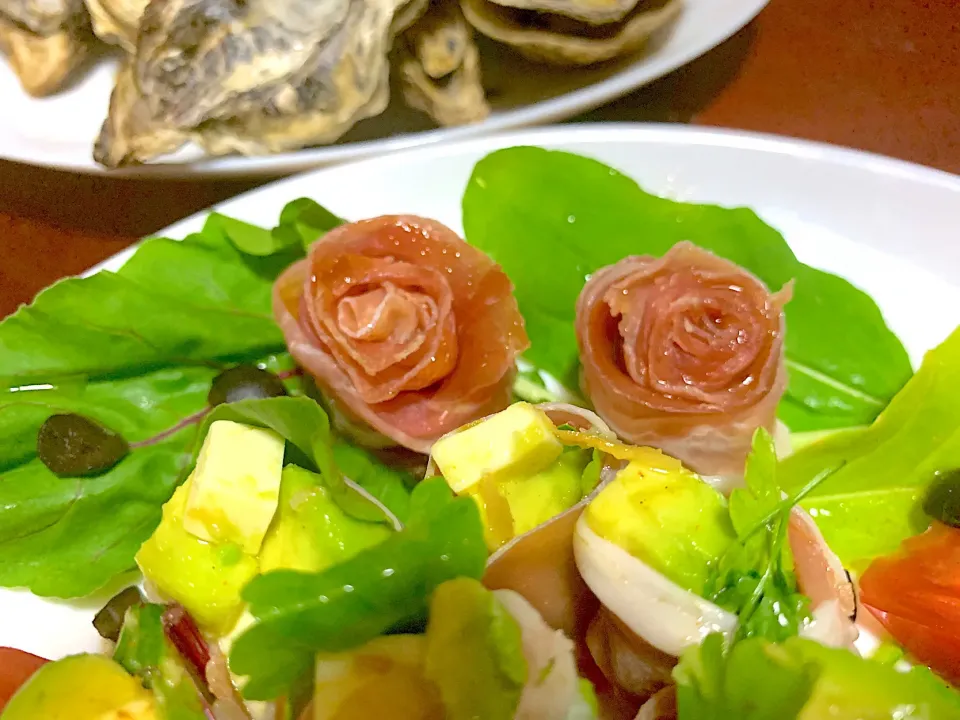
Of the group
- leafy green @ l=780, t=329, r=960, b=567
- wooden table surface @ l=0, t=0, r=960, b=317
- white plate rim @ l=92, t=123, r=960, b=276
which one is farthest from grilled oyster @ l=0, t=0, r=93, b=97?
leafy green @ l=780, t=329, r=960, b=567

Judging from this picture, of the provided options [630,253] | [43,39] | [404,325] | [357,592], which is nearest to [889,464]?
[630,253]

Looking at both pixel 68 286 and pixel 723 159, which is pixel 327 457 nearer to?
pixel 68 286

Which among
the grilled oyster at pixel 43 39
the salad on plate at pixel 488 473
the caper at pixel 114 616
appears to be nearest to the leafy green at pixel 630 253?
the salad on plate at pixel 488 473

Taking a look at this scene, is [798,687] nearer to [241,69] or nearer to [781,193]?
[781,193]

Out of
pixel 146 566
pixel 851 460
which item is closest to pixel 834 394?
pixel 851 460

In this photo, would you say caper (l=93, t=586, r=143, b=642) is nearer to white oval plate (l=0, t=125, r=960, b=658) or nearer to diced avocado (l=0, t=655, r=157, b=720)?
diced avocado (l=0, t=655, r=157, b=720)

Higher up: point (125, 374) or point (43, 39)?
point (43, 39)
